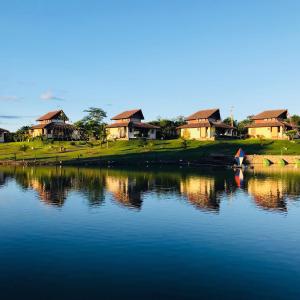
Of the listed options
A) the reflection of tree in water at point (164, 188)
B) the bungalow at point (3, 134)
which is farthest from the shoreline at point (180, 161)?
the bungalow at point (3, 134)

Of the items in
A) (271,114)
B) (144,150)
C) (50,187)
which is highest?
(271,114)

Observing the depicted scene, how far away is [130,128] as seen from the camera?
15262 cm

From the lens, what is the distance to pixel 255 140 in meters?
138

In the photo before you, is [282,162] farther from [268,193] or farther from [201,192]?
[201,192]

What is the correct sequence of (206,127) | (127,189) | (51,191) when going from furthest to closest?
(206,127), (127,189), (51,191)

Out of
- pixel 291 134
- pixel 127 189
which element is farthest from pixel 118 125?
pixel 127 189

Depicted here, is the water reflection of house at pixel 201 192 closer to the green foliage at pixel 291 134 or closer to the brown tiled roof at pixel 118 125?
the green foliage at pixel 291 134

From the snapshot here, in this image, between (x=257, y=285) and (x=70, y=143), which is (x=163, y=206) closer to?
(x=257, y=285)

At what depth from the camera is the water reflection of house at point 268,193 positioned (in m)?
49.1

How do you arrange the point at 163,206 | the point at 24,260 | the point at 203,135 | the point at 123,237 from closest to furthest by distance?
the point at 24,260
the point at 123,237
the point at 163,206
the point at 203,135

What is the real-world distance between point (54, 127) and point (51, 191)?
110 m

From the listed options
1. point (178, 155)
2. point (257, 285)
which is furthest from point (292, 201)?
point (178, 155)

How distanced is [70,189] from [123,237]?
3226 cm

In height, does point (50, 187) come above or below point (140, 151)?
below
